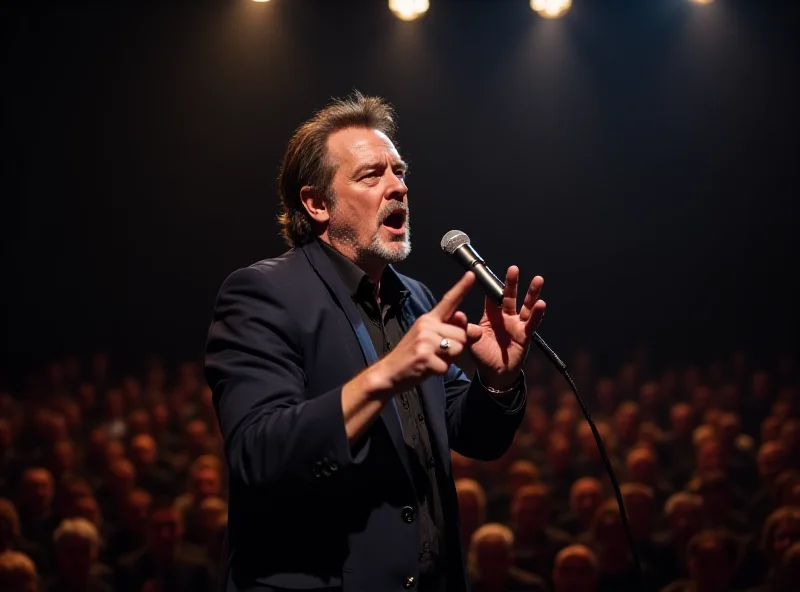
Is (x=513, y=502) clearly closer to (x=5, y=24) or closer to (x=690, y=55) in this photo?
(x=690, y=55)

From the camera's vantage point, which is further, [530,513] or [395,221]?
[530,513]

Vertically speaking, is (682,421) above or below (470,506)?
above

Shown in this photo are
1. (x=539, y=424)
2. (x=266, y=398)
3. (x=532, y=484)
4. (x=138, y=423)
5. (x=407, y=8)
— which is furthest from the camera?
(x=539, y=424)

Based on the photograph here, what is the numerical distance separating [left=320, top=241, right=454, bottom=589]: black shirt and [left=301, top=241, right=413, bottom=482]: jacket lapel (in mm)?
39

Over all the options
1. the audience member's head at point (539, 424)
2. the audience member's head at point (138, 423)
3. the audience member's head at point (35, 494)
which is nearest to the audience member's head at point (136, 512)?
the audience member's head at point (35, 494)

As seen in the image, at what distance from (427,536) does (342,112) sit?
0.92m

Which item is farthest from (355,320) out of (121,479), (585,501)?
(121,479)

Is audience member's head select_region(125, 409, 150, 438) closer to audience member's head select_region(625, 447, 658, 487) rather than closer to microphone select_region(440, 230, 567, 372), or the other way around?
audience member's head select_region(625, 447, 658, 487)

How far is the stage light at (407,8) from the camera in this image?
18.9 ft

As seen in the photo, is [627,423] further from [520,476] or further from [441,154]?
[441,154]

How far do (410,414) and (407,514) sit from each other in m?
0.21

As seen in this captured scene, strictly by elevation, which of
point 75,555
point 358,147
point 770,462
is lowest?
point 770,462

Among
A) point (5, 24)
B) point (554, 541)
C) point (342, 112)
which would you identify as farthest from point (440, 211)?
point (342, 112)

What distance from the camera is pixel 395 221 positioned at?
5.70 ft
